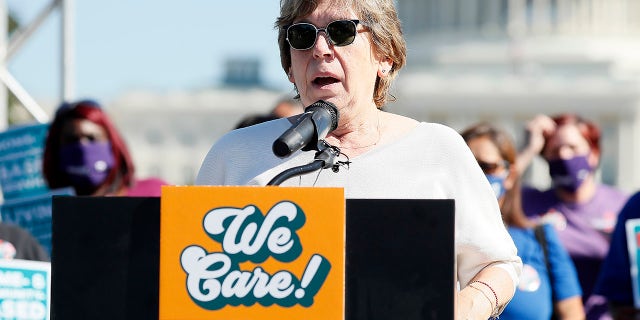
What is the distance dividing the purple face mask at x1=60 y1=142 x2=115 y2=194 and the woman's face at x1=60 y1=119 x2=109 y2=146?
0.14 ft

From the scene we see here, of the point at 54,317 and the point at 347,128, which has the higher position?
the point at 347,128

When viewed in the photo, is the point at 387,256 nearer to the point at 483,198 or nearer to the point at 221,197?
the point at 221,197

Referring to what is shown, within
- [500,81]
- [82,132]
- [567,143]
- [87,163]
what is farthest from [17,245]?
[500,81]

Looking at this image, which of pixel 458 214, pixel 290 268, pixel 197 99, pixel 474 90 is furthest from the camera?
pixel 197 99

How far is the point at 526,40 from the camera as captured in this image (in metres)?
86.3

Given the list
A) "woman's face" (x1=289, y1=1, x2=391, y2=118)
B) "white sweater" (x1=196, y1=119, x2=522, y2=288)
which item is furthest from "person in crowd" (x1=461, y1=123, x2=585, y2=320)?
"woman's face" (x1=289, y1=1, x2=391, y2=118)

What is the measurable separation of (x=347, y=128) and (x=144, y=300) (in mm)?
871

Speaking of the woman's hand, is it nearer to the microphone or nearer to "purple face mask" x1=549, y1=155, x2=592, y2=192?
"purple face mask" x1=549, y1=155, x2=592, y2=192

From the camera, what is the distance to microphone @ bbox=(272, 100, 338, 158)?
326 centimetres

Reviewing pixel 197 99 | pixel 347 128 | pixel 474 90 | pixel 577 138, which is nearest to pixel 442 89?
pixel 474 90

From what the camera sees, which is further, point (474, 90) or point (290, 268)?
point (474, 90)

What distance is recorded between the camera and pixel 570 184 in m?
9.16

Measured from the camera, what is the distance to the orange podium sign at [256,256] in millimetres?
3074

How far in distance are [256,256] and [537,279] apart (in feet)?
12.4
